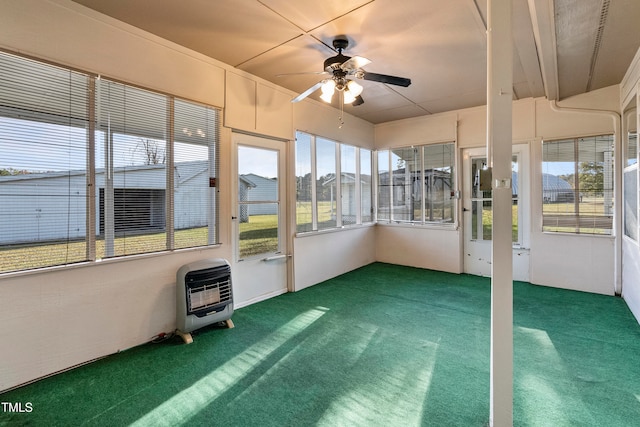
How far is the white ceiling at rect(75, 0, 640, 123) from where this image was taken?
2.32m

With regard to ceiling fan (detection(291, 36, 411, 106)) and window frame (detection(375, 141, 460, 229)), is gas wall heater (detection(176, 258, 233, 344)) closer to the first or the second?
ceiling fan (detection(291, 36, 411, 106))

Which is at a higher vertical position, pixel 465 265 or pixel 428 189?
pixel 428 189

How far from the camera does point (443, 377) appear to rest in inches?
85.9

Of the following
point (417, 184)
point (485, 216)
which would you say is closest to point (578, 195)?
point (485, 216)

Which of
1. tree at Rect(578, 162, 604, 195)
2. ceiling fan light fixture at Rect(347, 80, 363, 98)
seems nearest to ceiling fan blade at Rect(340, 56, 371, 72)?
ceiling fan light fixture at Rect(347, 80, 363, 98)

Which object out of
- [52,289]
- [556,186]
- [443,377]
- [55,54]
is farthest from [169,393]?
[556,186]

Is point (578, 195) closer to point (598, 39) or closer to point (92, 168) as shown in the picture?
point (598, 39)

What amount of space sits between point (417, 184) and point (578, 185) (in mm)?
2240

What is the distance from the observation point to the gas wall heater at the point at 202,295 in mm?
2756

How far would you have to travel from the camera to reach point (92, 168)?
2436mm

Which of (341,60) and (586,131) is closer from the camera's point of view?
(341,60)

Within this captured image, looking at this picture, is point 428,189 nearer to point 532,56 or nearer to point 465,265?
point 465,265

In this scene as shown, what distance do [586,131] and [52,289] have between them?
609 cm

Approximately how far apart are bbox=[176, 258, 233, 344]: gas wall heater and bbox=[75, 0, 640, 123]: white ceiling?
2.15 metres
